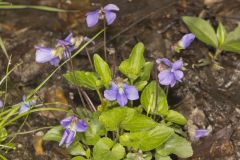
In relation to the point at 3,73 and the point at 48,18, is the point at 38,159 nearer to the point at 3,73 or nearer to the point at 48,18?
the point at 3,73

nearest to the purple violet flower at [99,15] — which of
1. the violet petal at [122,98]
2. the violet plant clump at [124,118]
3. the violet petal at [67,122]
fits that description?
the violet plant clump at [124,118]

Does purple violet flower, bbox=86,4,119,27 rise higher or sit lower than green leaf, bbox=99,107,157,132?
higher

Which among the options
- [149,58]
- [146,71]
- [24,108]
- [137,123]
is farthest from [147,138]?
[149,58]

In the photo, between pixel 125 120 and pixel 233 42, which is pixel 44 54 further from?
pixel 233 42

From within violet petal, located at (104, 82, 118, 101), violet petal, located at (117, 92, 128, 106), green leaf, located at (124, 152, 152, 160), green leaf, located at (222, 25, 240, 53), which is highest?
violet petal, located at (104, 82, 118, 101)

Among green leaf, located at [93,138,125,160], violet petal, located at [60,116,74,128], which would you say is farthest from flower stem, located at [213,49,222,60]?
violet petal, located at [60,116,74,128]

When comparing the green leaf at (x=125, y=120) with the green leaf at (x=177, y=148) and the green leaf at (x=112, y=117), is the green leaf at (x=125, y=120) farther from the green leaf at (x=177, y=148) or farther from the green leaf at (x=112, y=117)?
the green leaf at (x=177, y=148)

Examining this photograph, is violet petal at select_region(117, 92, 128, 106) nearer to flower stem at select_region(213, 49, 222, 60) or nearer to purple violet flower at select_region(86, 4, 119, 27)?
purple violet flower at select_region(86, 4, 119, 27)

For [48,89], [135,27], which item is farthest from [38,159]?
[135,27]
